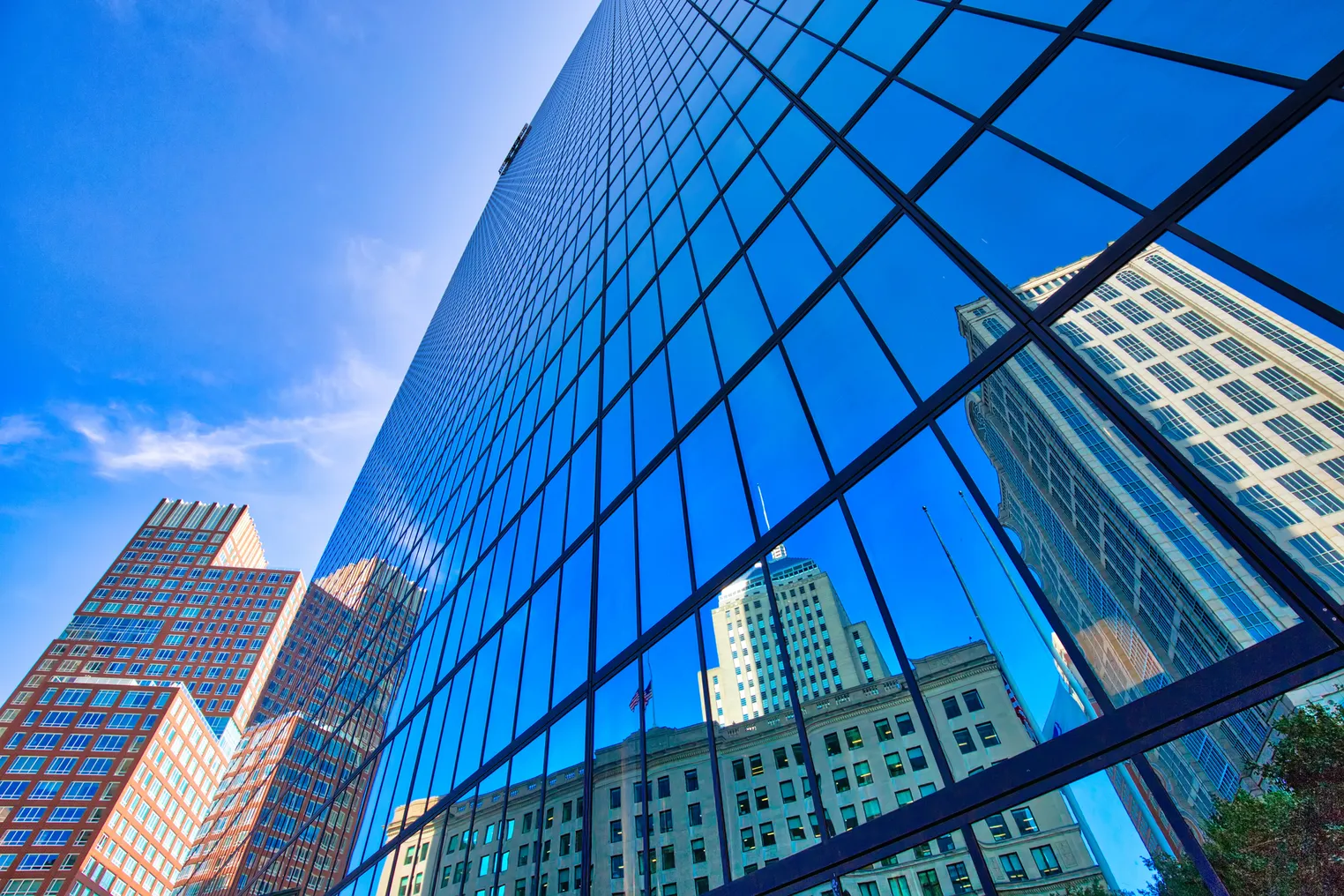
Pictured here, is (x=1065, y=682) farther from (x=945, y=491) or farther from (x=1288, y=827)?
(x=945, y=491)

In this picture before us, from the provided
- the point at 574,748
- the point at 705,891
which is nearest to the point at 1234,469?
the point at 705,891

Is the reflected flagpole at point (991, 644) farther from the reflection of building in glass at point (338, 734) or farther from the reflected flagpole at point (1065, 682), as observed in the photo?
the reflection of building in glass at point (338, 734)

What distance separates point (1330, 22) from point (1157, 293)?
265cm

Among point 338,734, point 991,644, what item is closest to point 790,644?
point 991,644

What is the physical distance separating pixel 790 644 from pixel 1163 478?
4.77 metres

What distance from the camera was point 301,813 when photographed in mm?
29047

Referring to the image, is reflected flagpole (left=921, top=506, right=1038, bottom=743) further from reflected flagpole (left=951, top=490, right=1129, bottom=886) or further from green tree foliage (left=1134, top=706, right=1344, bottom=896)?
green tree foliage (left=1134, top=706, right=1344, bottom=896)

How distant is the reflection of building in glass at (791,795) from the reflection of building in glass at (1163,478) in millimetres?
1288

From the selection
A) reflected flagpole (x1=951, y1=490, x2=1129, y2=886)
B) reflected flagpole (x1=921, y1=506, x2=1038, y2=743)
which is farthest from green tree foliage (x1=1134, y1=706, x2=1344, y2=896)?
reflected flagpole (x1=921, y1=506, x2=1038, y2=743)

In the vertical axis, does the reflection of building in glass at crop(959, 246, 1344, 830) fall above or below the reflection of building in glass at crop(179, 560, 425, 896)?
below

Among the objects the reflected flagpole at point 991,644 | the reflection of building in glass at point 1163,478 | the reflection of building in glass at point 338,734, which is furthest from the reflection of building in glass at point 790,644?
the reflection of building in glass at point 338,734

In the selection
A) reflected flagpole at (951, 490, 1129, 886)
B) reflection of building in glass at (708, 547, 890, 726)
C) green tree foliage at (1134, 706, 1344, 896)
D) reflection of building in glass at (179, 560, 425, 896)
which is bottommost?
green tree foliage at (1134, 706, 1344, 896)

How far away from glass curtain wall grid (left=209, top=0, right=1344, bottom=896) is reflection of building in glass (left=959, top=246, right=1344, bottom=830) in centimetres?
4

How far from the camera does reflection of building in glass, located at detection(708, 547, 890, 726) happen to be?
8047 millimetres
